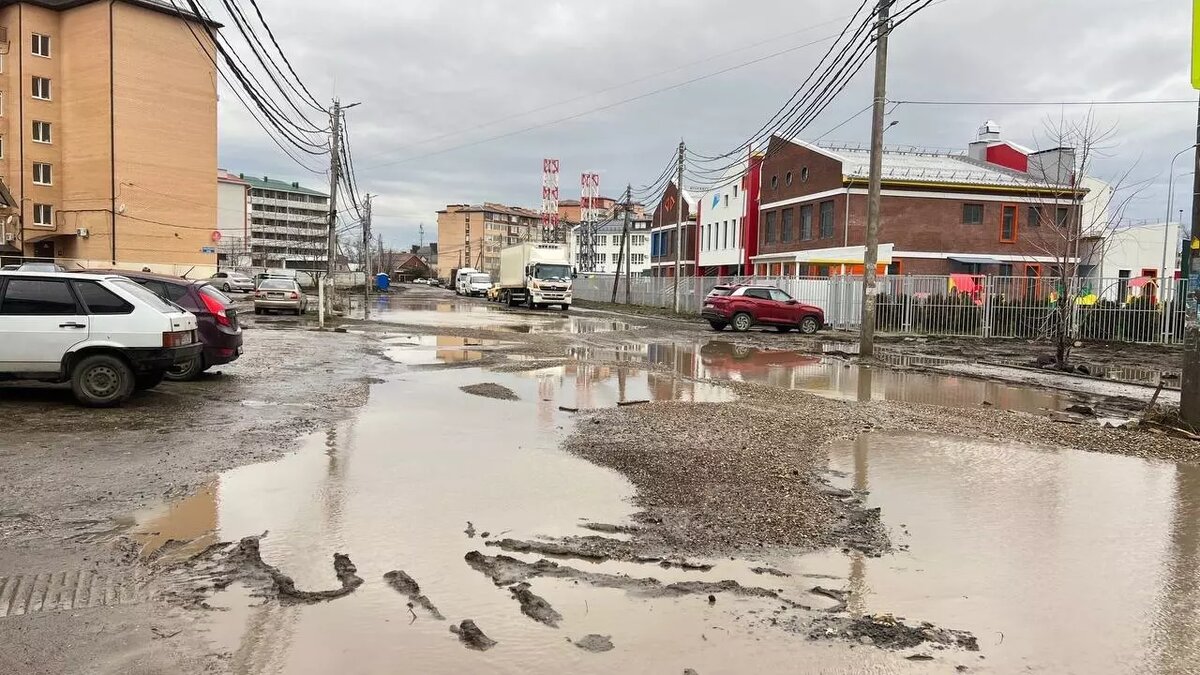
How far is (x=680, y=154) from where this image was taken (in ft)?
145

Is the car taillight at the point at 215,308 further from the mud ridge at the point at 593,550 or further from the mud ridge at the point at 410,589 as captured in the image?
the mud ridge at the point at 410,589

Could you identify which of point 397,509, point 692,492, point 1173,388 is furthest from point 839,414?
point 1173,388

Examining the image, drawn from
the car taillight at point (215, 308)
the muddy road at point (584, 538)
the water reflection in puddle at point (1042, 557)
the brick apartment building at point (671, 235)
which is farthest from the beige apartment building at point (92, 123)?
the water reflection in puddle at point (1042, 557)

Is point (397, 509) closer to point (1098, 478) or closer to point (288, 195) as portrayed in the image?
point (1098, 478)

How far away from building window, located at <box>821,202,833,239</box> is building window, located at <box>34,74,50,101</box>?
4812 cm

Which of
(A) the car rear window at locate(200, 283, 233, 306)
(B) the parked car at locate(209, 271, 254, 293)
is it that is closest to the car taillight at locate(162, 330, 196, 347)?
(A) the car rear window at locate(200, 283, 233, 306)

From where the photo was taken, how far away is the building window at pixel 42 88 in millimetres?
51875

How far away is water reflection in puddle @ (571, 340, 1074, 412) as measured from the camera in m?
12.9

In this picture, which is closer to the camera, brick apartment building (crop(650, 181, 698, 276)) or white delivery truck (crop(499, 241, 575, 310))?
white delivery truck (crop(499, 241, 575, 310))

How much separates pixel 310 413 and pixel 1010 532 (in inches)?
303

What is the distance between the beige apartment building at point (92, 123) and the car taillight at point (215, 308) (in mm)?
44371

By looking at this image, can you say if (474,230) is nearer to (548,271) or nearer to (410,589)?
(548,271)

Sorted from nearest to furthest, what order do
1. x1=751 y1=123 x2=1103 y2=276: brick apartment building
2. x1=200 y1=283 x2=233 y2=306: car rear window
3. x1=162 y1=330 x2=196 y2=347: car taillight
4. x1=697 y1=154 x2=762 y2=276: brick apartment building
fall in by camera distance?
x1=162 y1=330 x2=196 y2=347: car taillight → x1=200 y1=283 x2=233 y2=306: car rear window → x1=751 y1=123 x2=1103 y2=276: brick apartment building → x1=697 y1=154 x2=762 y2=276: brick apartment building

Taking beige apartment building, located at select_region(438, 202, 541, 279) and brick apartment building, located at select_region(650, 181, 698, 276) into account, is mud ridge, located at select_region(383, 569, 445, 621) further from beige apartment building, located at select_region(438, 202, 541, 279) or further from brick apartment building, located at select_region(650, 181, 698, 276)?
beige apartment building, located at select_region(438, 202, 541, 279)
